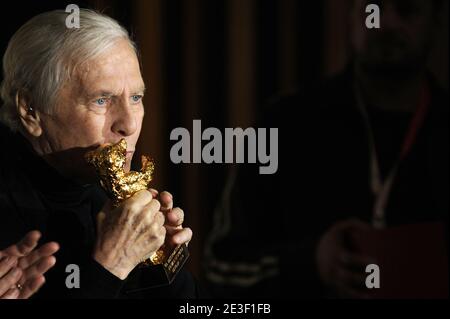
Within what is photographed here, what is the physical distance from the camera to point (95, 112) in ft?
3.50

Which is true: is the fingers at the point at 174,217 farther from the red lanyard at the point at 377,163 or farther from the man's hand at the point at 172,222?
the red lanyard at the point at 377,163

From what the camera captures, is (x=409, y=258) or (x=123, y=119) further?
(x=409, y=258)

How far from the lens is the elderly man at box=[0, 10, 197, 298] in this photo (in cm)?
102

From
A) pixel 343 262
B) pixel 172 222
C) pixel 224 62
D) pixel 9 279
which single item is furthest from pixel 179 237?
pixel 224 62

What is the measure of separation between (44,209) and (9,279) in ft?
0.38

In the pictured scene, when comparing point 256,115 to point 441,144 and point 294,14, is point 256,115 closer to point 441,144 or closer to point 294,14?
point 294,14

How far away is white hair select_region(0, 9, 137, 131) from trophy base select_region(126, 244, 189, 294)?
266mm

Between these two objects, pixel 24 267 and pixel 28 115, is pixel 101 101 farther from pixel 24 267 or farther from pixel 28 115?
pixel 24 267

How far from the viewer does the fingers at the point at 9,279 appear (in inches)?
40.6

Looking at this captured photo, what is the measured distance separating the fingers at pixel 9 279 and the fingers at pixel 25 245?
0.02m

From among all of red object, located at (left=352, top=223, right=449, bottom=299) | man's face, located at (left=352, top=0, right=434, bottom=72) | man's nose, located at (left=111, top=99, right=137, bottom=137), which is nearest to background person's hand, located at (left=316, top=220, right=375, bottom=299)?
red object, located at (left=352, top=223, right=449, bottom=299)

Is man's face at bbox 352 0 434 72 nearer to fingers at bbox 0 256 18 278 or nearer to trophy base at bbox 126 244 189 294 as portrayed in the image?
trophy base at bbox 126 244 189 294

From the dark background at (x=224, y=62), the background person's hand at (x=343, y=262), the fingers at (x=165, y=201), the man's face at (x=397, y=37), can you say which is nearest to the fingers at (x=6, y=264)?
the fingers at (x=165, y=201)

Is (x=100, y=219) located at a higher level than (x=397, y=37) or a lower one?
lower
